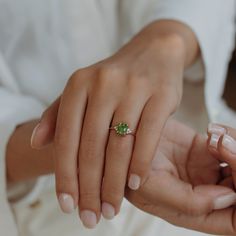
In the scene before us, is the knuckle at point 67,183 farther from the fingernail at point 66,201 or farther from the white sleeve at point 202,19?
the white sleeve at point 202,19

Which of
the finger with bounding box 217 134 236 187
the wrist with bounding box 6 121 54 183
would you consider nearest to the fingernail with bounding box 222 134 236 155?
the finger with bounding box 217 134 236 187

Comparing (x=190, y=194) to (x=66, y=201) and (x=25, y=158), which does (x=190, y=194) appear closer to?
(x=66, y=201)

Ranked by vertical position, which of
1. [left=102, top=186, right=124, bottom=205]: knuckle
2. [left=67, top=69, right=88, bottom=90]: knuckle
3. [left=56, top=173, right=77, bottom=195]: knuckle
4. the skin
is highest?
[left=67, top=69, right=88, bottom=90]: knuckle

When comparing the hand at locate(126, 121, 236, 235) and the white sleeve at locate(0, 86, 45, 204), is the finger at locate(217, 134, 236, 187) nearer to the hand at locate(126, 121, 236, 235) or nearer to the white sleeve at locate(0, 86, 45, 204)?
the hand at locate(126, 121, 236, 235)

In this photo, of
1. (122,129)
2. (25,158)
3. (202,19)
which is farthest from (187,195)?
(202,19)

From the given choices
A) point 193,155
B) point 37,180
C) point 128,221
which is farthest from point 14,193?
point 193,155

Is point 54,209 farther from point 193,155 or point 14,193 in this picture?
point 193,155
